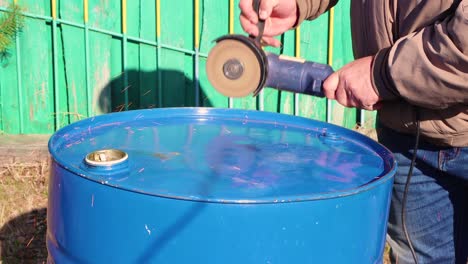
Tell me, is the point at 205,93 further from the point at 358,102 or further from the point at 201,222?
the point at 201,222

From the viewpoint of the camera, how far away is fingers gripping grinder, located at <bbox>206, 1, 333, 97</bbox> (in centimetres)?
159

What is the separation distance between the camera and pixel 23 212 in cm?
266

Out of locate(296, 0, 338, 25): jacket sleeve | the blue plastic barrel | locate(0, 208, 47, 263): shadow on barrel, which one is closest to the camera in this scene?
the blue plastic barrel

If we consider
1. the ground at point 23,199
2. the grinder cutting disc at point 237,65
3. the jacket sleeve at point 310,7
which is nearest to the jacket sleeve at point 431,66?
the grinder cutting disc at point 237,65

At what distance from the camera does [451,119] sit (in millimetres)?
1481

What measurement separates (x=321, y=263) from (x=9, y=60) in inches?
97.0

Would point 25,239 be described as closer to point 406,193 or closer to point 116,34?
point 116,34

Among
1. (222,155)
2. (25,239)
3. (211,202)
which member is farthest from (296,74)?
(25,239)

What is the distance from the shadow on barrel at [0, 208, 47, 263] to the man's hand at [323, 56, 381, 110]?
61.2 inches

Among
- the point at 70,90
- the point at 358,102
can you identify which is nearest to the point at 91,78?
the point at 70,90

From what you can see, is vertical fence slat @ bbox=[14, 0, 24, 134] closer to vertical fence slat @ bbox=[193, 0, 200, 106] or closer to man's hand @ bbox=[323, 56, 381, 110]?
vertical fence slat @ bbox=[193, 0, 200, 106]

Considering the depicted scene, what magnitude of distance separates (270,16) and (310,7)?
0.46ft

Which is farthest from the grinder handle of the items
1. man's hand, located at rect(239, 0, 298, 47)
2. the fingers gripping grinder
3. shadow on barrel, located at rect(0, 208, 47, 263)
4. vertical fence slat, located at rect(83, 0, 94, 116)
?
vertical fence slat, located at rect(83, 0, 94, 116)

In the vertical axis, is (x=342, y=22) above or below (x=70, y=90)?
above
